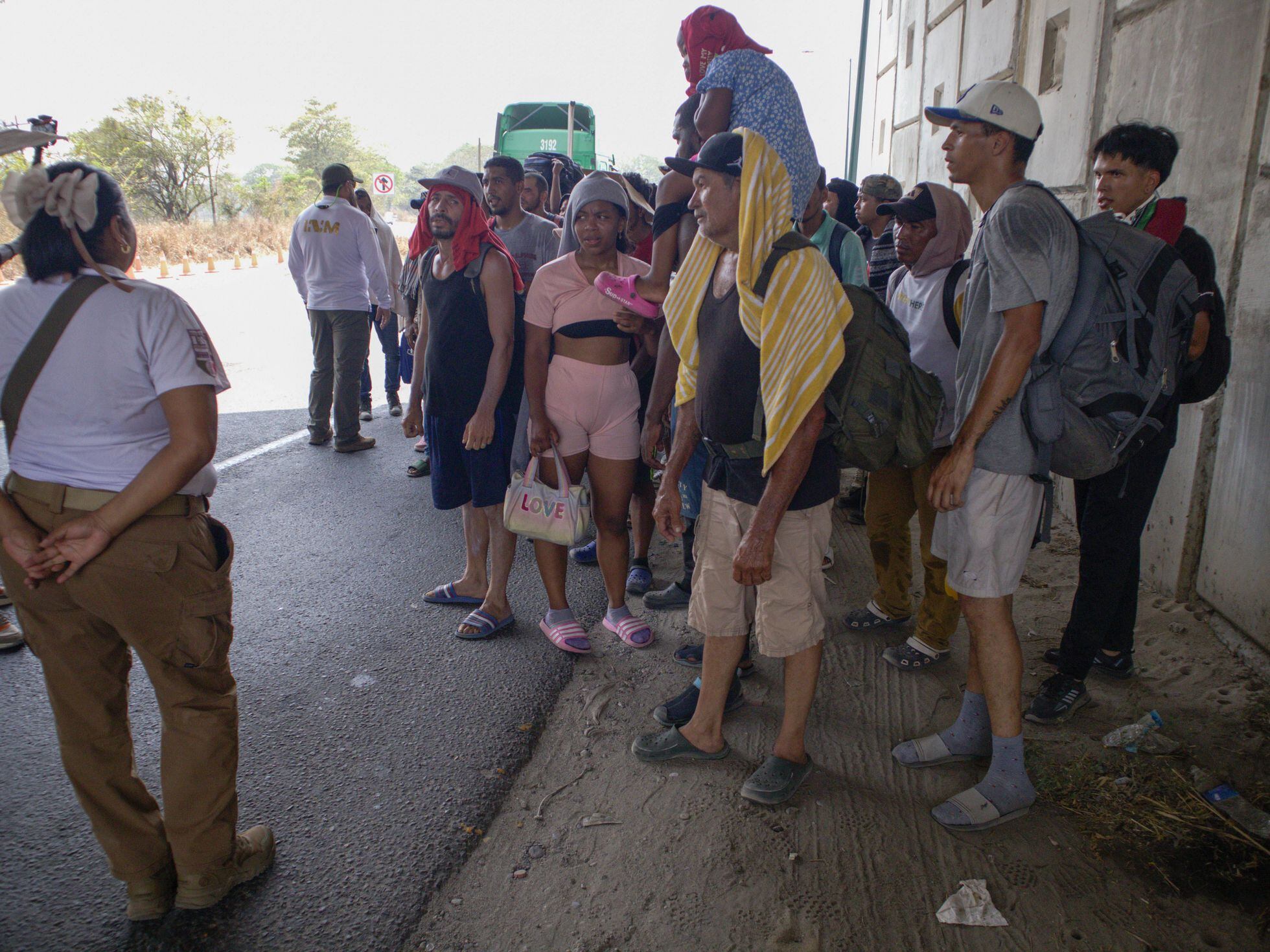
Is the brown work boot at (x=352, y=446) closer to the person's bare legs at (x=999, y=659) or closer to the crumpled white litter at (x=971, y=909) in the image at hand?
the person's bare legs at (x=999, y=659)

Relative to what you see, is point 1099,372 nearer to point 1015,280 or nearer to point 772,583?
point 1015,280

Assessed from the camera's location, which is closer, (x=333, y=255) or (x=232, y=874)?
(x=232, y=874)

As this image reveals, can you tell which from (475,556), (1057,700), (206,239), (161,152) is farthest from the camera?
(161,152)

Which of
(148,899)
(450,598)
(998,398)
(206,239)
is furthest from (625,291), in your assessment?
(206,239)

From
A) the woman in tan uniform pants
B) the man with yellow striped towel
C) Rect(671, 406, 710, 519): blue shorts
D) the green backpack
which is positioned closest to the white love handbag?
Rect(671, 406, 710, 519): blue shorts

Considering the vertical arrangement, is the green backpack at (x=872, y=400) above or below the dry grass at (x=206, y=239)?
below

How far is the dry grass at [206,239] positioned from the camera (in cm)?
2497

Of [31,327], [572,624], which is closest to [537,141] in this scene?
[572,624]

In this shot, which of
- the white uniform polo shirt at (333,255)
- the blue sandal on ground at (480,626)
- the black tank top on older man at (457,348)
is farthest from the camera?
the white uniform polo shirt at (333,255)

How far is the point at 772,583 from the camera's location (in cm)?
253

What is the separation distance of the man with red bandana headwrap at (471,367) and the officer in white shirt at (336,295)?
3.09 m

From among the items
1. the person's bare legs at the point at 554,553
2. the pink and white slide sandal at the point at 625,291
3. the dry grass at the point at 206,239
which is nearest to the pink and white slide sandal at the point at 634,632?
the person's bare legs at the point at 554,553

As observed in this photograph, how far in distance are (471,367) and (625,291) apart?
84 cm

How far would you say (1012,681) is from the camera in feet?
8.07
